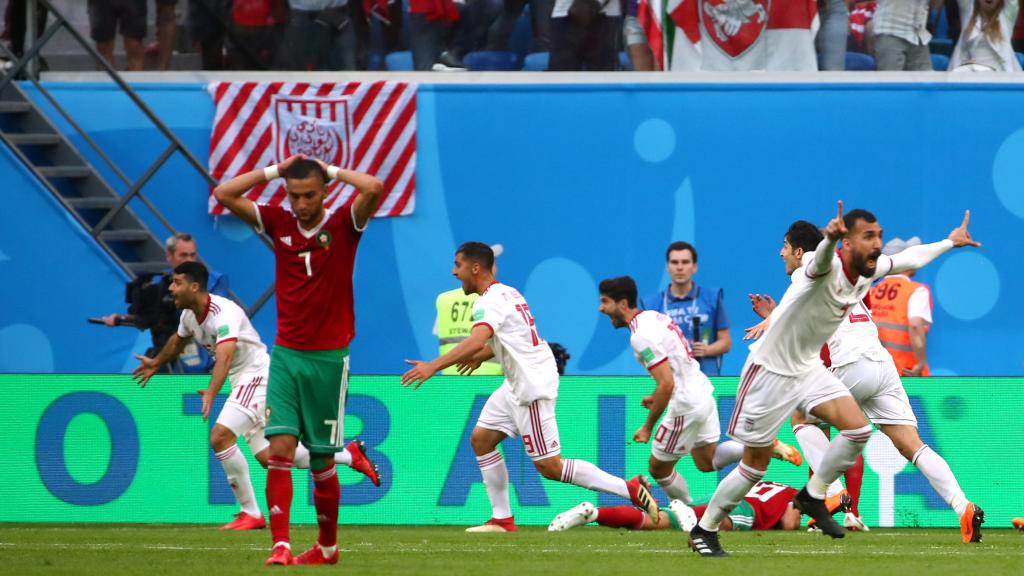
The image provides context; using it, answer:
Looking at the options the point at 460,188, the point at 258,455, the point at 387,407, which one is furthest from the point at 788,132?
the point at 258,455

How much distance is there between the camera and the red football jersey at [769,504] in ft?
40.6

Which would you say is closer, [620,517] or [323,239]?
[323,239]

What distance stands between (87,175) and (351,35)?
305cm

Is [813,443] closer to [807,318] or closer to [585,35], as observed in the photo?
[807,318]

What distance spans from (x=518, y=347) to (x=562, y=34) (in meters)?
6.15

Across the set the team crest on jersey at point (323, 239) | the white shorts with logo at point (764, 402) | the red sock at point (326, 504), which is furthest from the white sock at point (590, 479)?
the team crest on jersey at point (323, 239)

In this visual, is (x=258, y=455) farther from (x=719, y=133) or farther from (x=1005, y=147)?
(x=1005, y=147)

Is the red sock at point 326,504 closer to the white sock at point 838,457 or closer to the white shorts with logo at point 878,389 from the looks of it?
the white sock at point 838,457

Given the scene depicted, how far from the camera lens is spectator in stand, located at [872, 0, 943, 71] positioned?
658 inches

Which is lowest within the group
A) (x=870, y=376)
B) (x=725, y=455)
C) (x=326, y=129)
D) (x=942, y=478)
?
(x=725, y=455)

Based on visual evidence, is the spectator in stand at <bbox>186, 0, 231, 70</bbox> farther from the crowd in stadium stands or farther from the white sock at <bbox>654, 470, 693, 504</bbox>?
the white sock at <bbox>654, 470, 693, 504</bbox>

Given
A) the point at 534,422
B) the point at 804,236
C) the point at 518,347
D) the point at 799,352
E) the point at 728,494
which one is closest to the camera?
the point at 728,494

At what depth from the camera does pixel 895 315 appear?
14484 mm

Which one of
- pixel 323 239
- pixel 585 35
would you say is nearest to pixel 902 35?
pixel 585 35
